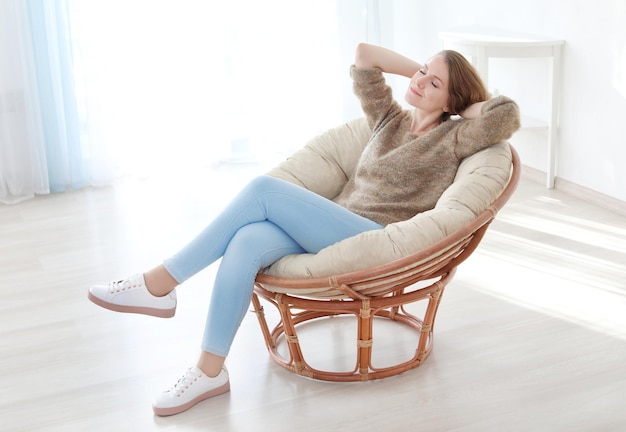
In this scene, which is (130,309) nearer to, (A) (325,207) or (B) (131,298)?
(B) (131,298)

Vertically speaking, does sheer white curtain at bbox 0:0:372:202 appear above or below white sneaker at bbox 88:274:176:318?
above

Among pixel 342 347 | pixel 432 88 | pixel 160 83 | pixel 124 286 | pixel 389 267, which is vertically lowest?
pixel 342 347

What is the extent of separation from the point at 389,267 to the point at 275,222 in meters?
0.36

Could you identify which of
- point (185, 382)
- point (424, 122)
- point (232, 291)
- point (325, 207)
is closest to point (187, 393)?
point (185, 382)

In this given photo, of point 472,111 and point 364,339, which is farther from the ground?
point 472,111

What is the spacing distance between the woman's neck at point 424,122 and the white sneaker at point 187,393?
2.88 feet

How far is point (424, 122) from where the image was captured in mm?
2494

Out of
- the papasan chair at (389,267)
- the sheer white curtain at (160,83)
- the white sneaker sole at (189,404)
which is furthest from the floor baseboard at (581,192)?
the white sneaker sole at (189,404)

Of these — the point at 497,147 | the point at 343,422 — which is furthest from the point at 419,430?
the point at 497,147

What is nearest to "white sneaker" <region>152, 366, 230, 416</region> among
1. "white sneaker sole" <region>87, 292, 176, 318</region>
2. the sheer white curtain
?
"white sneaker sole" <region>87, 292, 176, 318</region>

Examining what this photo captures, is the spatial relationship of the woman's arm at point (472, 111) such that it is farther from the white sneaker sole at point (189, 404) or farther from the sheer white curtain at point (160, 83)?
the sheer white curtain at point (160, 83)

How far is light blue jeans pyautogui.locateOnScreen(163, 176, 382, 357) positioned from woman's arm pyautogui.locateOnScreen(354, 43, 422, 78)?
0.51 metres

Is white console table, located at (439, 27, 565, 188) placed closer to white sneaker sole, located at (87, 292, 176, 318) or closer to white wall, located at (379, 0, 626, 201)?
white wall, located at (379, 0, 626, 201)

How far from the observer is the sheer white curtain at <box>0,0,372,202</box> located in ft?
13.1
